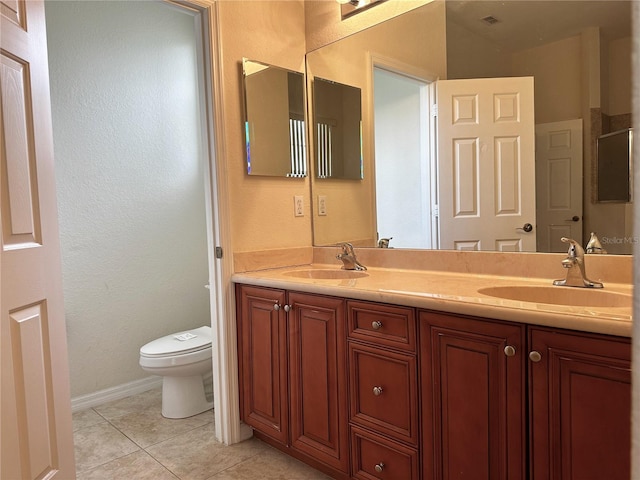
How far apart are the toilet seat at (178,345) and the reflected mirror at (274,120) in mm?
1038

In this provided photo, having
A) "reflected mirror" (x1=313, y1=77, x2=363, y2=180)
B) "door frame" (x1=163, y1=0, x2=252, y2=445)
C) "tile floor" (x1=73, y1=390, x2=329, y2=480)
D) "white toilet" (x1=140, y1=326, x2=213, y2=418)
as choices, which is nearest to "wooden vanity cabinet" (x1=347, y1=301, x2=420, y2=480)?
"tile floor" (x1=73, y1=390, x2=329, y2=480)

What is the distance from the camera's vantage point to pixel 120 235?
9.27 feet

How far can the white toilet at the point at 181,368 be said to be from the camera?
241 cm

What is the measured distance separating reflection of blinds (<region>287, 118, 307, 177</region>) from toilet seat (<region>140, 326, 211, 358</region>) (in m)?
1.08

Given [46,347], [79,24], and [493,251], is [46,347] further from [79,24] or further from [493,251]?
[79,24]

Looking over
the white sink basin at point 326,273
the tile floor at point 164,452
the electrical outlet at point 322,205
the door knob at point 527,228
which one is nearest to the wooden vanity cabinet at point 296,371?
the tile floor at point 164,452

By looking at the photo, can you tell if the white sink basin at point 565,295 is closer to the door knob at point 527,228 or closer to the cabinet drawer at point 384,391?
the door knob at point 527,228

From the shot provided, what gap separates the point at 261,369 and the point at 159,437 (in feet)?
2.37

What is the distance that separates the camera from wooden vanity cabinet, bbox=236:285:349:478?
1723 millimetres

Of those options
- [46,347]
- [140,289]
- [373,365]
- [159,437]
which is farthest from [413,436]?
[140,289]

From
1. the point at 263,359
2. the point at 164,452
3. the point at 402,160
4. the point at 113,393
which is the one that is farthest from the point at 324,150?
the point at 113,393

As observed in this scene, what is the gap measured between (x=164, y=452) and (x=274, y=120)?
1.71 meters

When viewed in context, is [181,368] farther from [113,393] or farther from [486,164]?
[486,164]

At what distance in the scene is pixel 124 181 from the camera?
9.30 ft
